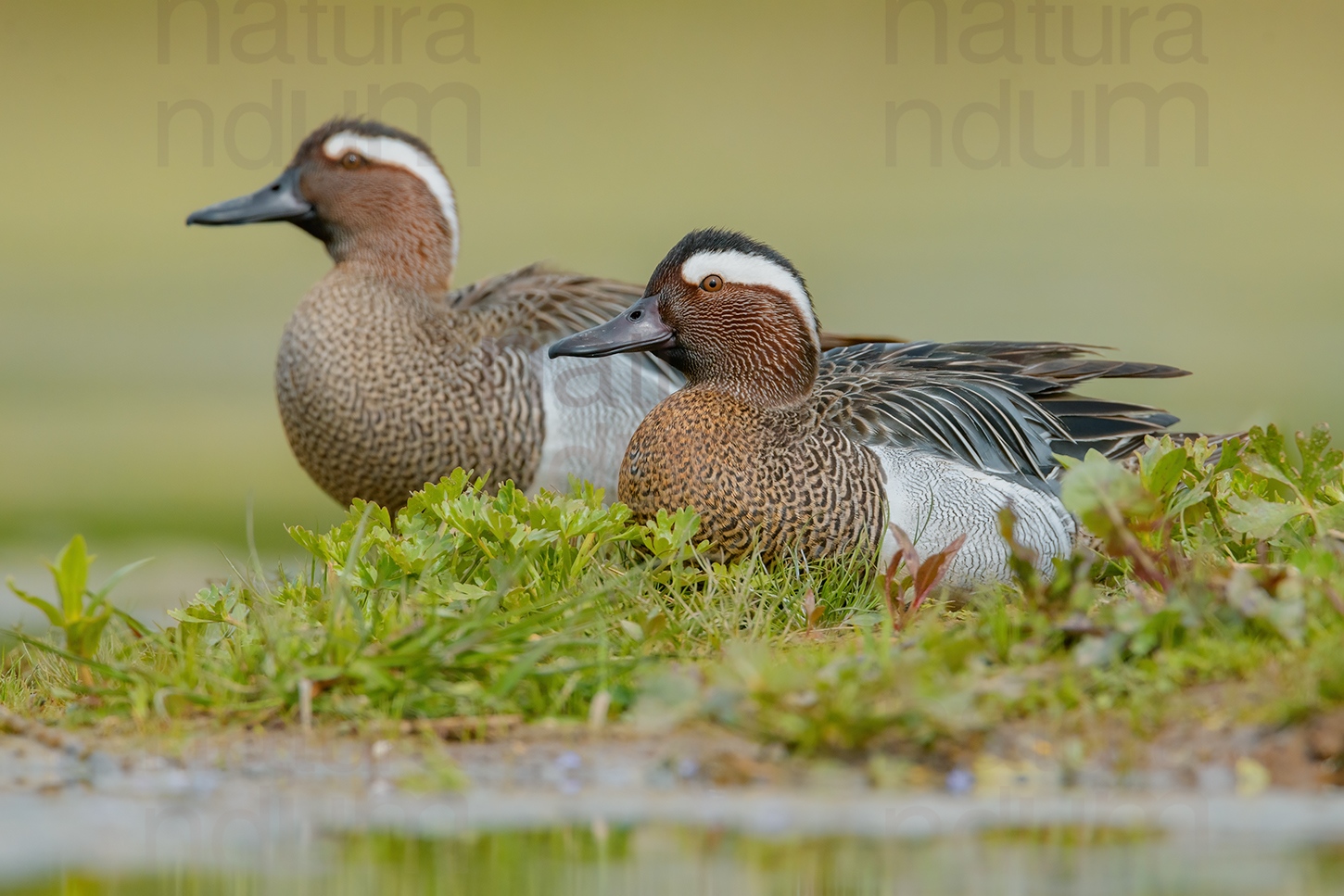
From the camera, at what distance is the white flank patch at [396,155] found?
7938mm

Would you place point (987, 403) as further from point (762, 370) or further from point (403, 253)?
point (403, 253)

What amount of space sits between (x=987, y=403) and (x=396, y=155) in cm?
340

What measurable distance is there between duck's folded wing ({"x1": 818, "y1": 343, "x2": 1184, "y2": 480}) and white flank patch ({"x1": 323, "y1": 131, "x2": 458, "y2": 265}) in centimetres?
245

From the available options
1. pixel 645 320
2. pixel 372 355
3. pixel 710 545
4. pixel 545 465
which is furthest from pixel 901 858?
pixel 372 355

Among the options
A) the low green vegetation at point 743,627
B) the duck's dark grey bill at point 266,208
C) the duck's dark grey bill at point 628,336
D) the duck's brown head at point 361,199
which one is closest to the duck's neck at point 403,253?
the duck's brown head at point 361,199

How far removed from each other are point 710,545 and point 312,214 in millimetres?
3556

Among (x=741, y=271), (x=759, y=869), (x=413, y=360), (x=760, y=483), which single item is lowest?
(x=759, y=869)

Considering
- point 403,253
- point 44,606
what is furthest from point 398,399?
point 44,606

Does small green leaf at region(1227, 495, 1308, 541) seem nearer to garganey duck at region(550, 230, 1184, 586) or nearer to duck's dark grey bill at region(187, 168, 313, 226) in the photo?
garganey duck at region(550, 230, 1184, 586)

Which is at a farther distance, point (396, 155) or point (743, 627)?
point (396, 155)

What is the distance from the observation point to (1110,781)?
3.65 m

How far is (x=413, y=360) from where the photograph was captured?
7215 millimetres

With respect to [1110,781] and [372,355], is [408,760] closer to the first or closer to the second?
[1110,781]

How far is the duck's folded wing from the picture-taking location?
562 centimetres
